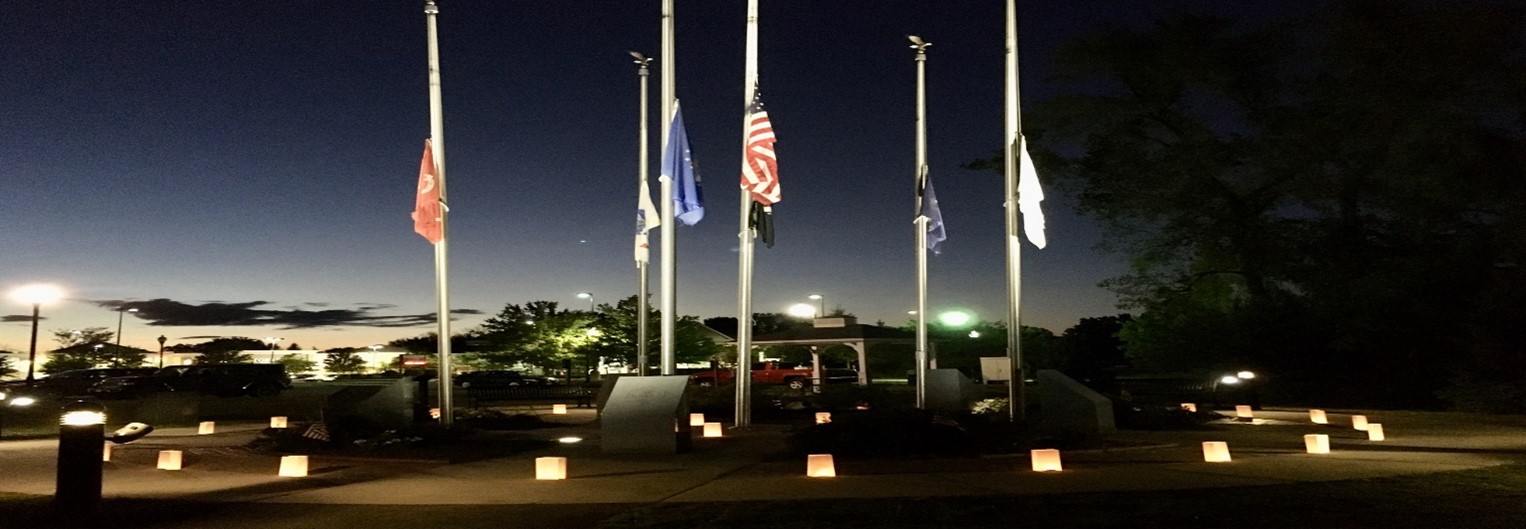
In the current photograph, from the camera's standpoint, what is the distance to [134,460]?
1542 centimetres

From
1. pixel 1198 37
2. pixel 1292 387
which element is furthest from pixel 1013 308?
pixel 1198 37

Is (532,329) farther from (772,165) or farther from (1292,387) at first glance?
(772,165)

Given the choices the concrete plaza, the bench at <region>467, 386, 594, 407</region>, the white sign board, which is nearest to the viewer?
the concrete plaza

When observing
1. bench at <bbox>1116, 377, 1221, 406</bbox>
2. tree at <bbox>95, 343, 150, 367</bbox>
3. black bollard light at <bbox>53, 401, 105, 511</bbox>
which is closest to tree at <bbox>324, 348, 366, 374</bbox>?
tree at <bbox>95, 343, 150, 367</bbox>

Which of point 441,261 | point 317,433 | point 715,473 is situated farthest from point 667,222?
point 317,433

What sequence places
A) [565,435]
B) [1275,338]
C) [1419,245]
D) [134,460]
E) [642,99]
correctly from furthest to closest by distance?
1. [1275,338]
2. [1419,245]
3. [642,99]
4. [565,435]
5. [134,460]

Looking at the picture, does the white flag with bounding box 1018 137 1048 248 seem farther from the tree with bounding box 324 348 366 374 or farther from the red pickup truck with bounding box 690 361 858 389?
the tree with bounding box 324 348 366 374

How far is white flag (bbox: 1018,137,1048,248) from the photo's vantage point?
1986cm

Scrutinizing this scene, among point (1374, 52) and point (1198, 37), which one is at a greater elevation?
point (1198, 37)

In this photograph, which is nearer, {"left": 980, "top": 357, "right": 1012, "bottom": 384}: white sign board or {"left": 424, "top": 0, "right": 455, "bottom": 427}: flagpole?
{"left": 424, "top": 0, "right": 455, "bottom": 427}: flagpole

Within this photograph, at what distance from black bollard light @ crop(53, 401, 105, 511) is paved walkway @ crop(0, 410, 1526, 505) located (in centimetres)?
140

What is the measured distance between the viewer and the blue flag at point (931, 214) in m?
22.5

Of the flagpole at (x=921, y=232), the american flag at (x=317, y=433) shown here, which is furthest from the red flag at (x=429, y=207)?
the flagpole at (x=921, y=232)

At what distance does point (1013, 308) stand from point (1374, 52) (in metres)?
18.3
